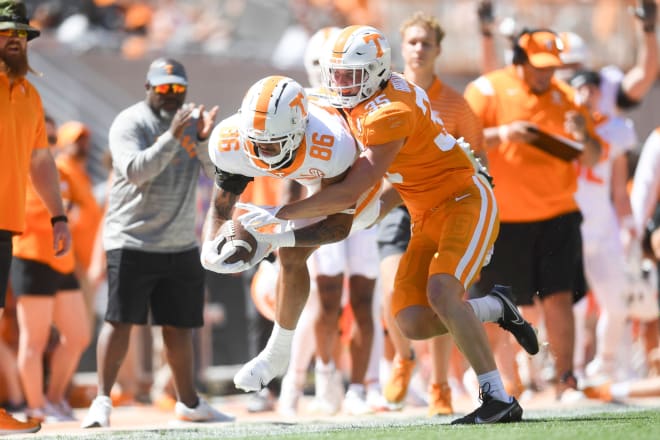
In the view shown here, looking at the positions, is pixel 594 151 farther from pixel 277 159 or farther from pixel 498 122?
pixel 277 159

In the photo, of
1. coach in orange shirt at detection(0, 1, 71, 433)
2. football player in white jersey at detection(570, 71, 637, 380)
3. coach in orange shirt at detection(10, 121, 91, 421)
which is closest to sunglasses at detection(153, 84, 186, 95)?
coach in orange shirt at detection(0, 1, 71, 433)

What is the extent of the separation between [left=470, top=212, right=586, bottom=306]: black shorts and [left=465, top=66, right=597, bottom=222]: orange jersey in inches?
2.9

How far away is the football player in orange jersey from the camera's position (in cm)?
568

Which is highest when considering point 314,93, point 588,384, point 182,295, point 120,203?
point 314,93

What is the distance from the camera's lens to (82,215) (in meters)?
9.80

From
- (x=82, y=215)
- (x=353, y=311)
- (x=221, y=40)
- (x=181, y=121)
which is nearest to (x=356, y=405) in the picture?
(x=353, y=311)

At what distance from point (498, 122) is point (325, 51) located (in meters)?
2.34

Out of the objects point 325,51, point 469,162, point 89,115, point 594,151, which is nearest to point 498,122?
point 594,151

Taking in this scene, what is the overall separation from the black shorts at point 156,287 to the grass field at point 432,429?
0.70 m

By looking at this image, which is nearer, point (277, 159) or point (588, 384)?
point (277, 159)

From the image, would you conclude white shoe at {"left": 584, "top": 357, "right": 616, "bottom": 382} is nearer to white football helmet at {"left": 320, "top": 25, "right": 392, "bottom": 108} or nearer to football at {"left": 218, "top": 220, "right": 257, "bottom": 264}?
white football helmet at {"left": 320, "top": 25, "right": 392, "bottom": 108}

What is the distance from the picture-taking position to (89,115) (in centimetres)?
1448

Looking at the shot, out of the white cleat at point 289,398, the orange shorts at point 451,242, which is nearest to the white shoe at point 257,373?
the orange shorts at point 451,242

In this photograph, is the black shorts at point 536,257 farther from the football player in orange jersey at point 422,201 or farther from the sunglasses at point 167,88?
the sunglasses at point 167,88
